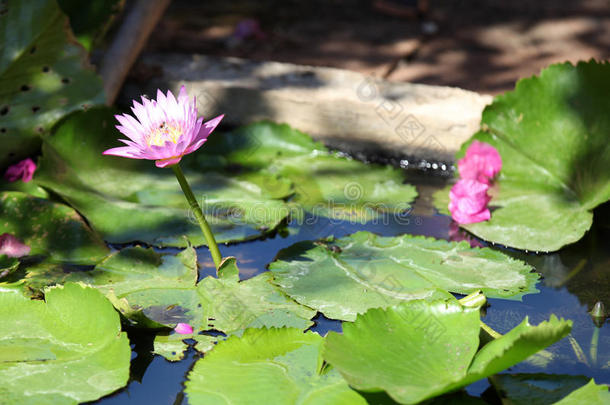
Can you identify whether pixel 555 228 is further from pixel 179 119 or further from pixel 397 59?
pixel 397 59

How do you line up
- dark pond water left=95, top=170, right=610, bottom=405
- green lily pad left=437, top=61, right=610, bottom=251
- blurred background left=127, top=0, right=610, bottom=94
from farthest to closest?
blurred background left=127, top=0, right=610, bottom=94 → green lily pad left=437, top=61, right=610, bottom=251 → dark pond water left=95, top=170, right=610, bottom=405

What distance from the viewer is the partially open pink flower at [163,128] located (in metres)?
1.34

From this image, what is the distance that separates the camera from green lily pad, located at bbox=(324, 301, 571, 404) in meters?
1.06

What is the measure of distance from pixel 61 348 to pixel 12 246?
45cm

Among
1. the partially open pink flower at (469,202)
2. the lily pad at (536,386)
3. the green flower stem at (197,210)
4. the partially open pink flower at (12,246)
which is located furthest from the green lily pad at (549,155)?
the partially open pink flower at (12,246)

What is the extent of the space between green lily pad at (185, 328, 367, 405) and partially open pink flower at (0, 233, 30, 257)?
65 cm

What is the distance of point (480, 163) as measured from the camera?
1.92 metres

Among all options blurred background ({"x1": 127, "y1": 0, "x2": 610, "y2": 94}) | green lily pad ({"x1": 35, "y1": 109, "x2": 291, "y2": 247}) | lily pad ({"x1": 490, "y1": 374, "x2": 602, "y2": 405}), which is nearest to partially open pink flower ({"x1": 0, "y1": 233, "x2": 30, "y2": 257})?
green lily pad ({"x1": 35, "y1": 109, "x2": 291, "y2": 247})

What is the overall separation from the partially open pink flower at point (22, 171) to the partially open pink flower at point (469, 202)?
3.85 ft

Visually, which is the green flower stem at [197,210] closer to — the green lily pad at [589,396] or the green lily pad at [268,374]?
the green lily pad at [268,374]

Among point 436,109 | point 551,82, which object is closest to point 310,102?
point 436,109

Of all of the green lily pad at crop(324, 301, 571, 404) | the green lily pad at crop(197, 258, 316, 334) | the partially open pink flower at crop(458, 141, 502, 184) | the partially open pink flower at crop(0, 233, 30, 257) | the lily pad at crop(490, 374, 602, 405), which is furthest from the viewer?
the partially open pink flower at crop(458, 141, 502, 184)

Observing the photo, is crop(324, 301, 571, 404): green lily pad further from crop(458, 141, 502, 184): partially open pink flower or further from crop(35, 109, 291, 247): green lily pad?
crop(458, 141, 502, 184): partially open pink flower

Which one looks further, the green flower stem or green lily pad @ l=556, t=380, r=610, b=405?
the green flower stem
